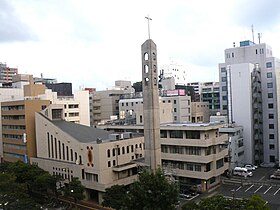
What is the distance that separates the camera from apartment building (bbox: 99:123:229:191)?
40.1m

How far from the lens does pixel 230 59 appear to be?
6425 centimetres

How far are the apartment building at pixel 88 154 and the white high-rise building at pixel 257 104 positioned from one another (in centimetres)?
2211

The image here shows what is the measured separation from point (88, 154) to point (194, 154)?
13360mm

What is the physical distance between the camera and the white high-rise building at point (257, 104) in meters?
55.2

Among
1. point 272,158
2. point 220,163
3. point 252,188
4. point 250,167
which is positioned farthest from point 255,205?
point 272,158

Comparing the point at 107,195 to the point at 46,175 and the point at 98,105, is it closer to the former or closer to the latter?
the point at 46,175

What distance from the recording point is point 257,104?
56.8 m

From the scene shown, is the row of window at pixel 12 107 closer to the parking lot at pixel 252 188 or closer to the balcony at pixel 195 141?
the balcony at pixel 195 141

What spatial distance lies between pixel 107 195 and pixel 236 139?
28.5 metres

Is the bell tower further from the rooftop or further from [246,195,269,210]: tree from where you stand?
[246,195,269,210]: tree

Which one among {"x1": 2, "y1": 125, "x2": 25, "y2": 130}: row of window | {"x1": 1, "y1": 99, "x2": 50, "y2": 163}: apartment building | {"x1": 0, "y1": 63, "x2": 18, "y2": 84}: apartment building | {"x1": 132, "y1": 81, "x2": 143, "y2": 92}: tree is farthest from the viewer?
{"x1": 0, "y1": 63, "x2": 18, "y2": 84}: apartment building

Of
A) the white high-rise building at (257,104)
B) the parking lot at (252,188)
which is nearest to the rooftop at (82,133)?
the parking lot at (252,188)

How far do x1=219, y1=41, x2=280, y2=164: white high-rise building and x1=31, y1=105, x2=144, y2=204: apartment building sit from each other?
22.1m

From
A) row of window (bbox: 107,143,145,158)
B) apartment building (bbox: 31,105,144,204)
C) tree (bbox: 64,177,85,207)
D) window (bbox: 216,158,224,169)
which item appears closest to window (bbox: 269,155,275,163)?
window (bbox: 216,158,224,169)
